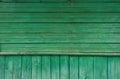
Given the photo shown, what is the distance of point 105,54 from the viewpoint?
3.51 meters

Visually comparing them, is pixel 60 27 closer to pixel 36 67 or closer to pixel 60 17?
pixel 60 17

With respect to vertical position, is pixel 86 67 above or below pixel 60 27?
below

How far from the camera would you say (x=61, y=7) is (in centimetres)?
353

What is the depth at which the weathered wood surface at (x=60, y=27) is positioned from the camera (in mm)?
3508

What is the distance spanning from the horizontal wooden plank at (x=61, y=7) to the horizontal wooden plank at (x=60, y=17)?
0.05 metres

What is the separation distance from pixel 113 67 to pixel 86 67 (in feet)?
1.07

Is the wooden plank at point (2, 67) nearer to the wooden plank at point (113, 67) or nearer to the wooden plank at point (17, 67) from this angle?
the wooden plank at point (17, 67)

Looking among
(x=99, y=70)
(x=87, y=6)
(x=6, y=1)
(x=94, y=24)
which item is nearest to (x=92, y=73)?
(x=99, y=70)

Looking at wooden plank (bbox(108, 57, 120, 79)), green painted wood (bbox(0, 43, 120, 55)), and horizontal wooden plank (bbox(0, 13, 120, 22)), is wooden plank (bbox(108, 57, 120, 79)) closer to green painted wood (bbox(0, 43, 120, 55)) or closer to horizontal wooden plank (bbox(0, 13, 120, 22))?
green painted wood (bbox(0, 43, 120, 55))

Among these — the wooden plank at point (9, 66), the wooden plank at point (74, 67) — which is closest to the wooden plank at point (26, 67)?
the wooden plank at point (9, 66)

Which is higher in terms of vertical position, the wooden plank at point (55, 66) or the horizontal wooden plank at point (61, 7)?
the horizontal wooden plank at point (61, 7)

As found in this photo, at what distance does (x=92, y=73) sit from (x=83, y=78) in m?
0.13

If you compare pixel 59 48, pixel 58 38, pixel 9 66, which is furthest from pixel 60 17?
pixel 9 66

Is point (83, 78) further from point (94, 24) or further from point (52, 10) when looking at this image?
point (52, 10)
